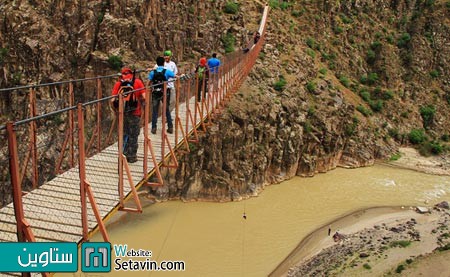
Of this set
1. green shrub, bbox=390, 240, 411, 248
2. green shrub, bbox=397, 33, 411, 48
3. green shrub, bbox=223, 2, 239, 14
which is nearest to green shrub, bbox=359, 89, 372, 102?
green shrub, bbox=397, 33, 411, 48

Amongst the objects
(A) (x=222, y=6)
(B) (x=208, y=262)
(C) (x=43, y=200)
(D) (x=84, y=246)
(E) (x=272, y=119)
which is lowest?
(B) (x=208, y=262)

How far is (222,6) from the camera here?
73.2 feet

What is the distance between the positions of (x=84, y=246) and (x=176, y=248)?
9848 millimetres

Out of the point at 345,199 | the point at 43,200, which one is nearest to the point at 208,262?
the point at 345,199

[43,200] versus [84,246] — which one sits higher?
[43,200]

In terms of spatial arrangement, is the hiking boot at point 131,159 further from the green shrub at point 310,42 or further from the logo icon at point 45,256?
the green shrub at point 310,42

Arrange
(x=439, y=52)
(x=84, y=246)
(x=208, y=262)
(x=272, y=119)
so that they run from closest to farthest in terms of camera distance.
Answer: (x=84, y=246)
(x=208, y=262)
(x=272, y=119)
(x=439, y=52)

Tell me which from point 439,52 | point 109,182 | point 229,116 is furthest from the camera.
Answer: point 439,52

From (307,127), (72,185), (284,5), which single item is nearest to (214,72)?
(72,185)

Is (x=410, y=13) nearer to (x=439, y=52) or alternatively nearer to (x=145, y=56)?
(x=439, y=52)

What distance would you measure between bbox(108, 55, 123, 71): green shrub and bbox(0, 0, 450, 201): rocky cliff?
16 cm

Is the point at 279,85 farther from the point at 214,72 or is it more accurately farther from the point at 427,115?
the point at 427,115

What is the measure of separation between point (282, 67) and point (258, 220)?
9.42m

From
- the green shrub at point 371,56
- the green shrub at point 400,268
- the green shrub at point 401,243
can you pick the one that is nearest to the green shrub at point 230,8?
the green shrub at point 371,56
